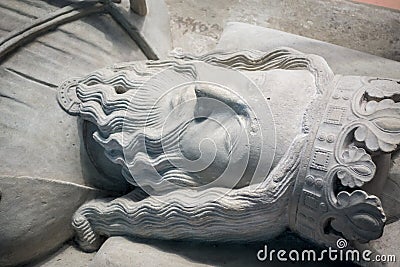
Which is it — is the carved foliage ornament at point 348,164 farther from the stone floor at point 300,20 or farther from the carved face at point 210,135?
the stone floor at point 300,20

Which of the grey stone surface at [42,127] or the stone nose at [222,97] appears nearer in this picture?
the stone nose at [222,97]

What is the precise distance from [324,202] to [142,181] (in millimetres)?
362

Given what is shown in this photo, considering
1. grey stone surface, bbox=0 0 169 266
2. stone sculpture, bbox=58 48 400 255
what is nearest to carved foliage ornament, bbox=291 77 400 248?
stone sculpture, bbox=58 48 400 255

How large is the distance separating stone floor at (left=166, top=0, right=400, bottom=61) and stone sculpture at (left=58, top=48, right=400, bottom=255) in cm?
34

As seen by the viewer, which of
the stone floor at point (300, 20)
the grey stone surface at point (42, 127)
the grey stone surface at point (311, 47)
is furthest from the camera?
the stone floor at point (300, 20)

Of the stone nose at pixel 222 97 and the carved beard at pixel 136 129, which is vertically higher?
the stone nose at pixel 222 97

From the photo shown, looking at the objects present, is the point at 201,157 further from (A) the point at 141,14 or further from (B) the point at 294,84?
(A) the point at 141,14

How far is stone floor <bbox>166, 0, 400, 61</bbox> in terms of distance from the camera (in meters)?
1.59

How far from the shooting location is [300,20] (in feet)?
5.40

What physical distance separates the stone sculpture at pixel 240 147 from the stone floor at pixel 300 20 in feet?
1.13

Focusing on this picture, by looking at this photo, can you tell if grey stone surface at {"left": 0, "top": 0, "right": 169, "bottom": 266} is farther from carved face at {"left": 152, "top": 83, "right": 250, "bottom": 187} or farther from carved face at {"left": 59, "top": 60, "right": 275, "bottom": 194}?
carved face at {"left": 152, "top": 83, "right": 250, "bottom": 187}

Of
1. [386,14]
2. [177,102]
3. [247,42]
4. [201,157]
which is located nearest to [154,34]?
[247,42]

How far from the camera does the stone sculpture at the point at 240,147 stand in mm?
1004

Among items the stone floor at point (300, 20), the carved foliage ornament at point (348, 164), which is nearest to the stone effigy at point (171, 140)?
the carved foliage ornament at point (348, 164)
